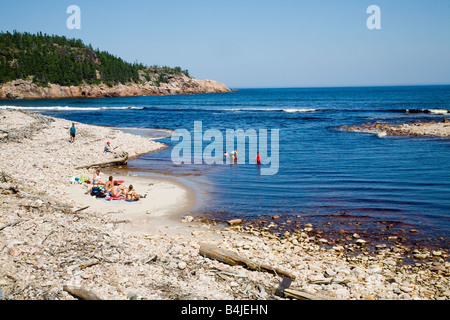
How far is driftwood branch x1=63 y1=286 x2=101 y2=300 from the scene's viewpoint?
23.2ft

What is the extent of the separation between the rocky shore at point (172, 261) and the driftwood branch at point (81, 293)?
0.02 m

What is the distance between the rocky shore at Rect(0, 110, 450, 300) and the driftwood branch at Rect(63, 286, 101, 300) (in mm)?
24

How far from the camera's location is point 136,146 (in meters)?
30.2

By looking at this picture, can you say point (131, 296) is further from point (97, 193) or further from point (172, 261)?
point (97, 193)

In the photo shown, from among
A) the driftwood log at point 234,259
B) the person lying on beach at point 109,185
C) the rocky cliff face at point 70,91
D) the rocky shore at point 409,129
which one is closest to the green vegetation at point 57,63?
the rocky cliff face at point 70,91

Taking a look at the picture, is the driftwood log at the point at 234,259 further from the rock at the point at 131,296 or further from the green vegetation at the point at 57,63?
the green vegetation at the point at 57,63

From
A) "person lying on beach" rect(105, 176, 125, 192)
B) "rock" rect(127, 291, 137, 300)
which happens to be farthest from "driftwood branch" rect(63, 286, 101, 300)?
"person lying on beach" rect(105, 176, 125, 192)

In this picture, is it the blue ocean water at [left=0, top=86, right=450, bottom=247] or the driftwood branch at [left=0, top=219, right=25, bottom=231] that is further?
the blue ocean water at [left=0, top=86, right=450, bottom=247]

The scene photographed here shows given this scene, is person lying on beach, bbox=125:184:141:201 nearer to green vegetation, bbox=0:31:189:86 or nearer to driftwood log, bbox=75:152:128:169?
driftwood log, bbox=75:152:128:169

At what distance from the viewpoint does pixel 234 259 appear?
31.0ft
